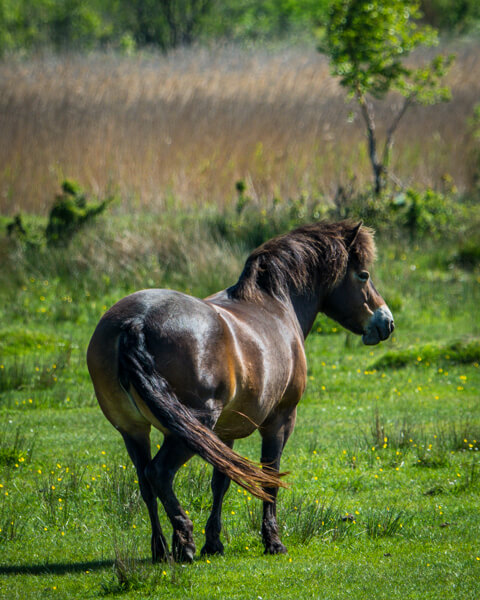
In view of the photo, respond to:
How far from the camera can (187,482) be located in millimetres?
6898

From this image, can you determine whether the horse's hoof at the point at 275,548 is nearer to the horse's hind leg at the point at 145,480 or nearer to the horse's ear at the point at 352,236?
the horse's hind leg at the point at 145,480

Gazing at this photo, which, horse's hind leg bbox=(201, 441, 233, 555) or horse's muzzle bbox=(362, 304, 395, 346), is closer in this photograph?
horse's hind leg bbox=(201, 441, 233, 555)

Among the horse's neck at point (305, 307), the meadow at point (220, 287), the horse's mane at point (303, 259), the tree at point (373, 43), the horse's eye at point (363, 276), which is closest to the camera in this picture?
the meadow at point (220, 287)

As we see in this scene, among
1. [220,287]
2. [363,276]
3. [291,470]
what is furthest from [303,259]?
[220,287]

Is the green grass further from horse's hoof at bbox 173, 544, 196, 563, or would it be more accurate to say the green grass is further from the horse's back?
the horse's back

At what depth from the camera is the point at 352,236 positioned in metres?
6.52

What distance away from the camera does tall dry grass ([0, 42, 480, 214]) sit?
766 inches

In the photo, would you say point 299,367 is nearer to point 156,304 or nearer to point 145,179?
point 156,304

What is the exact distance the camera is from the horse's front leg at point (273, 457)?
576 cm

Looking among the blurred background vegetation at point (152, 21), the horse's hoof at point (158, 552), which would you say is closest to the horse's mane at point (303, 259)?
the horse's hoof at point (158, 552)

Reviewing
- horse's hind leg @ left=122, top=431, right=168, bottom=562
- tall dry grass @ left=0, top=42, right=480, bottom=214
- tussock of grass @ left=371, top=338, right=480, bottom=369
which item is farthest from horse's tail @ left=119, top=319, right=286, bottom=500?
tall dry grass @ left=0, top=42, right=480, bottom=214

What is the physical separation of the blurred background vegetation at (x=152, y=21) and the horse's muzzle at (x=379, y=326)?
3765 centimetres

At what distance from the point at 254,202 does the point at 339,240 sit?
12330mm

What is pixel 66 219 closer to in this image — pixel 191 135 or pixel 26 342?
pixel 26 342
